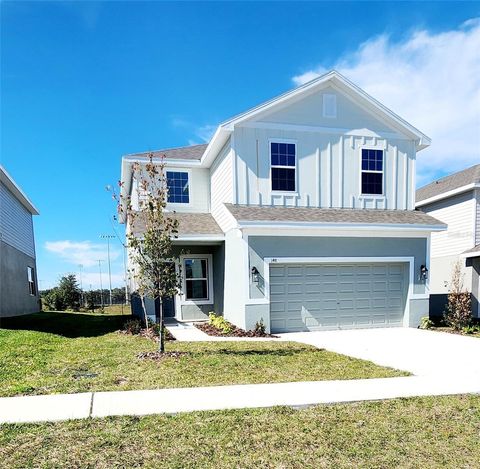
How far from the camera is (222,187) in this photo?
13.2 metres

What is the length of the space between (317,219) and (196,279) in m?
5.59

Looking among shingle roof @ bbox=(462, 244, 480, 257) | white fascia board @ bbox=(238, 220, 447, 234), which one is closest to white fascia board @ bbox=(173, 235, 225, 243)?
white fascia board @ bbox=(238, 220, 447, 234)

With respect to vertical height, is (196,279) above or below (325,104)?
below

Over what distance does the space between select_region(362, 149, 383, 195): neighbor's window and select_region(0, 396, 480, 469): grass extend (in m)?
9.54

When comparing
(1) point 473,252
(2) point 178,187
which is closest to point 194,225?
(2) point 178,187

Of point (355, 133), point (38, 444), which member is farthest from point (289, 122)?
point (38, 444)

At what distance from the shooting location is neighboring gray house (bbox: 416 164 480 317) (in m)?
14.8

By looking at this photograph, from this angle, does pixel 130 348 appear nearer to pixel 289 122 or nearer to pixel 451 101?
pixel 289 122

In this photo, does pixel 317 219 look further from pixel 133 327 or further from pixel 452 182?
pixel 452 182

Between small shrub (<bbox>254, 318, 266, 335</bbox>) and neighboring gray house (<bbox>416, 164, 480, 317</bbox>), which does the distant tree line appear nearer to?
small shrub (<bbox>254, 318, 266, 335</bbox>)

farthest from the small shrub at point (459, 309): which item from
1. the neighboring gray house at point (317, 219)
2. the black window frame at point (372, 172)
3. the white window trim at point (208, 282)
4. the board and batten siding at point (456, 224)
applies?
the white window trim at point (208, 282)

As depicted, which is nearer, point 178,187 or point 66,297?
point 178,187

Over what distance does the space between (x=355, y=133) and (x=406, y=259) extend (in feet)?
16.1

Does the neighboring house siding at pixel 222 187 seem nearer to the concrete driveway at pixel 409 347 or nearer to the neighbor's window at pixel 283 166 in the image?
the neighbor's window at pixel 283 166
